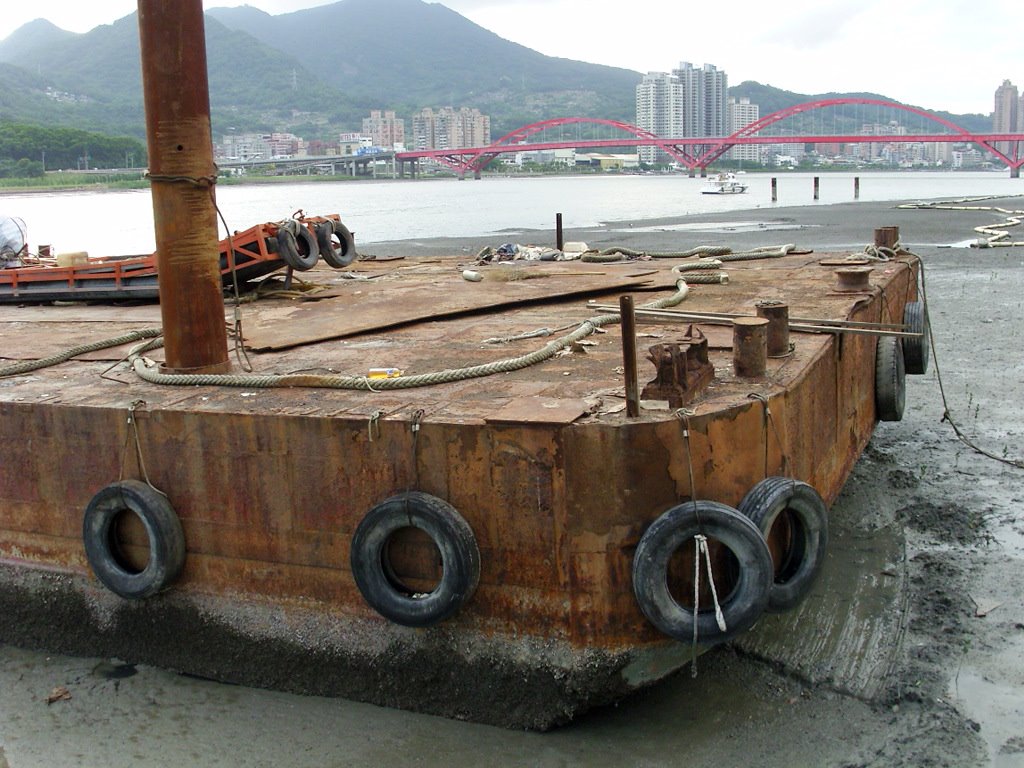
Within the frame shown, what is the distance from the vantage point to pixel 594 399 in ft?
18.2

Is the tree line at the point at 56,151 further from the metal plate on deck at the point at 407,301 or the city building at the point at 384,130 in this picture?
the metal plate on deck at the point at 407,301

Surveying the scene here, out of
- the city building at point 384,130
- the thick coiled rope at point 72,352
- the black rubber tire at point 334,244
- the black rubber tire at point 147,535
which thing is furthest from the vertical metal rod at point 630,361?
the city building at point 384,130

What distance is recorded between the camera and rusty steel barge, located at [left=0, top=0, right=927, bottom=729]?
5094 mm

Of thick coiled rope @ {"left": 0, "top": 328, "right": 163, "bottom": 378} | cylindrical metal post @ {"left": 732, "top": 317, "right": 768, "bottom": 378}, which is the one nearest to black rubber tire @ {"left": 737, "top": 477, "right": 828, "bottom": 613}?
cylindrical metal post @ {"left": 732, "top": 317, "right": 768, "bottom": 378}

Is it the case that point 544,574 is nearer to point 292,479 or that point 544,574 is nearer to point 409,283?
point 292,479

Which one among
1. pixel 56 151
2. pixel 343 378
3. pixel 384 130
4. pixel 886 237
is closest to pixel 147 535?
pixel 343 378

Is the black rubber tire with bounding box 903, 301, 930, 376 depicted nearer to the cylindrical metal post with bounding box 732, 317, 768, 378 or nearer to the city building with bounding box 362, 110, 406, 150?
the cylindrical metal post with bounding box 732, 317, 768, 378

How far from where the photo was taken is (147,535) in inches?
232

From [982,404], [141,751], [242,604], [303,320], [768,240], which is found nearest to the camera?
[141,751]

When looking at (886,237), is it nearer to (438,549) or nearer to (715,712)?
(715,712)

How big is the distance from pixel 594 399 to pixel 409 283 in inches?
249

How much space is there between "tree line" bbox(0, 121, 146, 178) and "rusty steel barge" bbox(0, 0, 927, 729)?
92.9 metres

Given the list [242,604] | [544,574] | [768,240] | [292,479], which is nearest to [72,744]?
[242,604]

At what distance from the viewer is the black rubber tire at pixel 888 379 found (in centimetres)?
930
